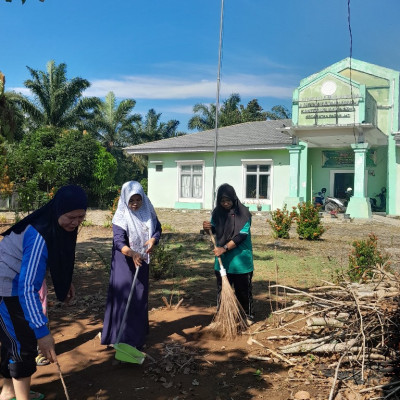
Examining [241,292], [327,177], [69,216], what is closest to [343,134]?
[327,177]

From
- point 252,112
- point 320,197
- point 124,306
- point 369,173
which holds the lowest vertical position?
point 124,306

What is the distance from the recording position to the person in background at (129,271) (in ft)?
11.9

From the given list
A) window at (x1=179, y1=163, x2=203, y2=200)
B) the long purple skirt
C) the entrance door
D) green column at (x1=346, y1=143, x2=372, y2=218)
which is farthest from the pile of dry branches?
window at (x1=179, y1=163, x2=203, y2=200)

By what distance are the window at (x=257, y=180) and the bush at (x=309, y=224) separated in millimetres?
7836

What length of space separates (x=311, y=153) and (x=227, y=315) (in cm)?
1691

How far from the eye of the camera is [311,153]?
19.9 metres

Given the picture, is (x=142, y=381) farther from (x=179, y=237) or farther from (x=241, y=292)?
(x=179, y=237)

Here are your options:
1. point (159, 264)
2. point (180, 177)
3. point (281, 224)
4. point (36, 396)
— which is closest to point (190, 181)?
point (180, 177)

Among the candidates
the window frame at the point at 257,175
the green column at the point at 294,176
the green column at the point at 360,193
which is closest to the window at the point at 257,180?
the window frame at the point at 257,175

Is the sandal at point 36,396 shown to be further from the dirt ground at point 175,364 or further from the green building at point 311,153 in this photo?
the green building at point 311,153

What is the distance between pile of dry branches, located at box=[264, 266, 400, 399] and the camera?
307 cm

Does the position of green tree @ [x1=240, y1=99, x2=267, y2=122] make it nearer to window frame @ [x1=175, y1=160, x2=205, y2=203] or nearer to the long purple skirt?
window frame @ [x1=175, y1=160, x2=205, y2=203]

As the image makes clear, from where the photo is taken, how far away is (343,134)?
53.8 feet

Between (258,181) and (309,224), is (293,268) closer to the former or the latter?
(309,224)
